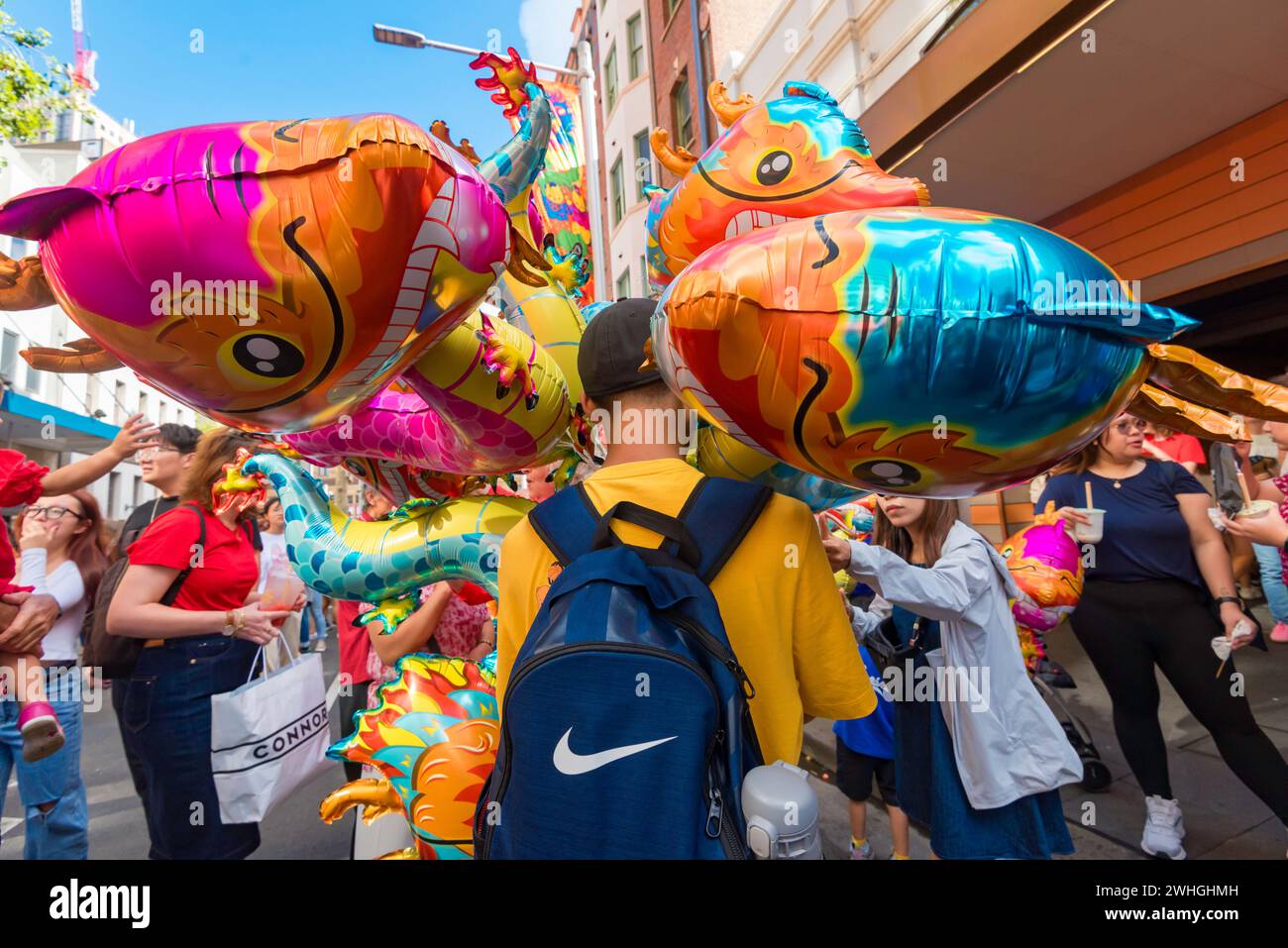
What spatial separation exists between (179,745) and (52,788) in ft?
3.40

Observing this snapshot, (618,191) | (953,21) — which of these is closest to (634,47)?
(618,191)

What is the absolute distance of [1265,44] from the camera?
3.44m

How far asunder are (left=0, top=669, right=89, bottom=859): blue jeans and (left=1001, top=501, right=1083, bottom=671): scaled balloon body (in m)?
3.93

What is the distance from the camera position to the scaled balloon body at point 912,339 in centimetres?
77

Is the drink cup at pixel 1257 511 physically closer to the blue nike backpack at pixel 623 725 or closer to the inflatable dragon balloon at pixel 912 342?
the inflatable dragon balloon at pixel 912 342

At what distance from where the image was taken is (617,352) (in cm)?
119

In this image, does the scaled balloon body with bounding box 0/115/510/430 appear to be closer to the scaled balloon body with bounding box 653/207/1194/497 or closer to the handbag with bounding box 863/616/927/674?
the scaled balloon body with bounding box 653/207/1194/497

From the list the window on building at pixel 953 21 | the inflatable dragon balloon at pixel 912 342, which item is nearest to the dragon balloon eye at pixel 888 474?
the inflatable dragon balloon at pixel 912 342

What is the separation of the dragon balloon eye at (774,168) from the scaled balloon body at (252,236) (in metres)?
0.72

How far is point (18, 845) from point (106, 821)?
20.1 inches

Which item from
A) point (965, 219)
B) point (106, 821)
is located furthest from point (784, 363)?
point (106, 821)

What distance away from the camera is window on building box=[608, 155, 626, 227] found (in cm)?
1330

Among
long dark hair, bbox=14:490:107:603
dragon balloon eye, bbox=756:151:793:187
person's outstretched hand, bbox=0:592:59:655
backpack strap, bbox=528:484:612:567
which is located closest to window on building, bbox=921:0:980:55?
dragon balloon eye, bbox=756:151:793:187
